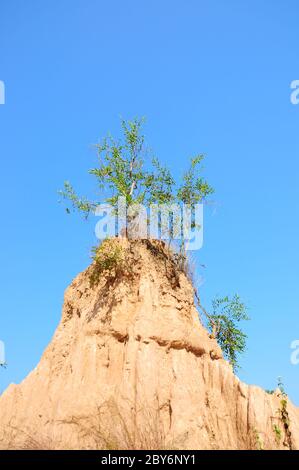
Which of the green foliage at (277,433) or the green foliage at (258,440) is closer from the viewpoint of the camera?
the green foliage at (258,440)

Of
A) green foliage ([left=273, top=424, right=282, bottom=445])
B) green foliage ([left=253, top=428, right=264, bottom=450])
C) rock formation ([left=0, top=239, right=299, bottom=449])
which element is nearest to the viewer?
rock formation ([left=0, top=239, right=299, bottom=449])

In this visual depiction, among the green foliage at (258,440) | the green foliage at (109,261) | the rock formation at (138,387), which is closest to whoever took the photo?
the rock formation at (138,387)

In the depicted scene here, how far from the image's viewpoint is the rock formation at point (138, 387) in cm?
1238

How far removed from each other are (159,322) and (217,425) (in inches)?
134

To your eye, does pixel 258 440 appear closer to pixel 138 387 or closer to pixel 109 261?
pixel 138 387

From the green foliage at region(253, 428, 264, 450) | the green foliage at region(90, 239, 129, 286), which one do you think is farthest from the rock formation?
the green foliage at region(90, 239, 129, 286)

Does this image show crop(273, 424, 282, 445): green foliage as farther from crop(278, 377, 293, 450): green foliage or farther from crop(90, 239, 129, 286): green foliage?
crop(90, 239, 129, 286): green foliage

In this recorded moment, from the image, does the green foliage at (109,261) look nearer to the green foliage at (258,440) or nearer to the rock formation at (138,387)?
the rock formation at (138,387)

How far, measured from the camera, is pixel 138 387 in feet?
42.7

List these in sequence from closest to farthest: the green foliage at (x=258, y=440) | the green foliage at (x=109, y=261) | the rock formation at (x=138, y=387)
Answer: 1. the rock formation at (x=138, y=387)
2. the green foliage at (x=258, y=440)
3. the green foliage at (x=109, y=261)

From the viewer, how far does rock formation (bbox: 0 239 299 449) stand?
12375mm

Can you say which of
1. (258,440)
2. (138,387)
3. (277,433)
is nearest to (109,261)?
(138,387)

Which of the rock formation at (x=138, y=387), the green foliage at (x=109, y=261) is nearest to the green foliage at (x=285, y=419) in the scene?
the rock formation at (x=138, y=387)
